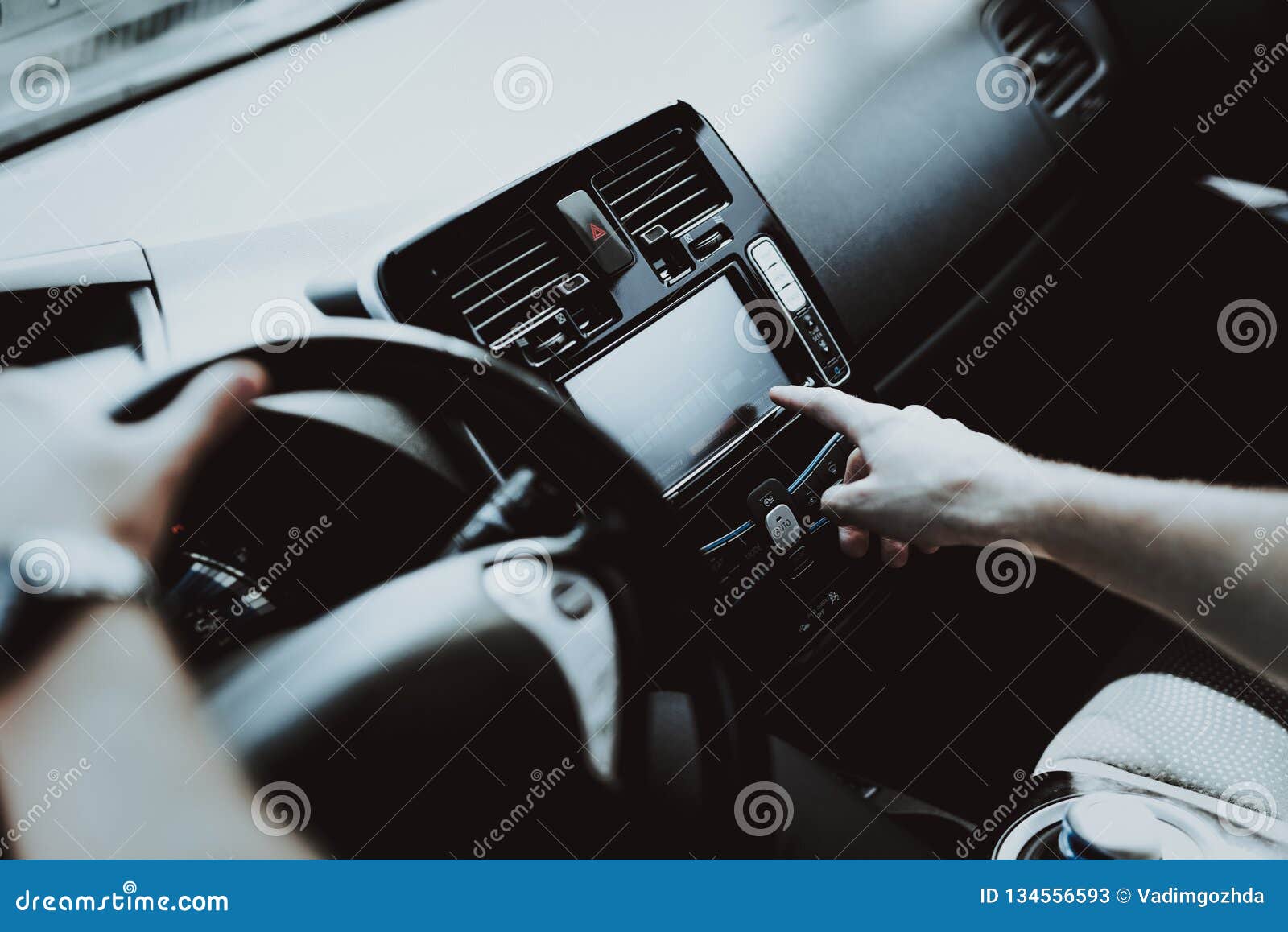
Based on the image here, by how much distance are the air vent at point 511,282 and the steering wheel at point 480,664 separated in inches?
3.7

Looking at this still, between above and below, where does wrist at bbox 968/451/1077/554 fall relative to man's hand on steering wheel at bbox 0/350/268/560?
below

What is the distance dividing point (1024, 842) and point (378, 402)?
79cm

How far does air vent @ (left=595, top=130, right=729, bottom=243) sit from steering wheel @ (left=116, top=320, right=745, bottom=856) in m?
0.27

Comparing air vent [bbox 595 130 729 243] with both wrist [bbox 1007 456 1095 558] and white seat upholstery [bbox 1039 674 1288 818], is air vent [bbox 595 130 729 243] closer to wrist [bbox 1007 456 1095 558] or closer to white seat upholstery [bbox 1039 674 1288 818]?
wrist [bbox 1007 456 1095 558]

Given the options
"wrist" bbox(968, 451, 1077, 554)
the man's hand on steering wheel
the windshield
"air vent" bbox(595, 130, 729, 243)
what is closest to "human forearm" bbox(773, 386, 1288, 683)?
"wrist" bbox(968, 451, 1077, 554)

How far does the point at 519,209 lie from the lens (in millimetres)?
844

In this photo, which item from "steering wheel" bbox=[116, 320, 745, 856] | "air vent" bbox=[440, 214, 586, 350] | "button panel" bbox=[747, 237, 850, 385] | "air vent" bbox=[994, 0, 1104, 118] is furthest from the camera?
"air vent" bbox=[994, 0, 1104, 118]

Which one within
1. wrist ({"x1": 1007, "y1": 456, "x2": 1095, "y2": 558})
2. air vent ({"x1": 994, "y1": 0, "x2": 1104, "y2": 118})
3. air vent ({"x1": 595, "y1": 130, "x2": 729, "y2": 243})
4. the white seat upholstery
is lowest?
the white seat upholstery

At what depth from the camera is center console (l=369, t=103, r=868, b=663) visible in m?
0.83

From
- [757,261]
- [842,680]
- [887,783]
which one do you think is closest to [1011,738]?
[887,783]

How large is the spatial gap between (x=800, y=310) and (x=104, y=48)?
0.79 metres

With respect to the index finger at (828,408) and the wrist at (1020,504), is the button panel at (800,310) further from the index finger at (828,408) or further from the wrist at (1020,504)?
the wrist at (1020,504)

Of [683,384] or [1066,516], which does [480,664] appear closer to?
[683,384]

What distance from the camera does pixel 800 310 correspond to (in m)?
0.94
